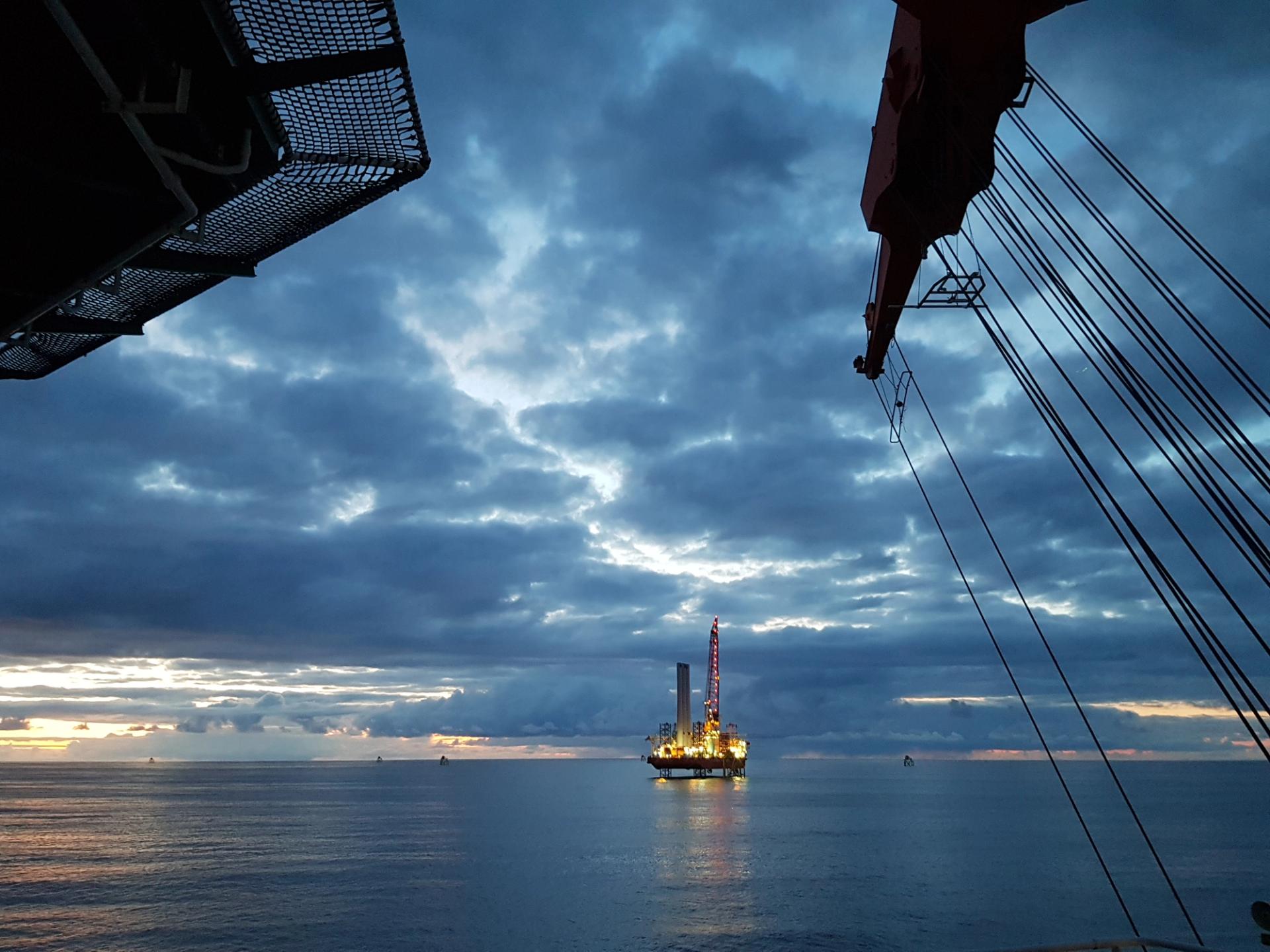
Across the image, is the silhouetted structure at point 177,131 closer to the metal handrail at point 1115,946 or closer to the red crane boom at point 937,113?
the red crane boom at point 937,113

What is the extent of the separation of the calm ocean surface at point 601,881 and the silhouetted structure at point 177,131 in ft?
152

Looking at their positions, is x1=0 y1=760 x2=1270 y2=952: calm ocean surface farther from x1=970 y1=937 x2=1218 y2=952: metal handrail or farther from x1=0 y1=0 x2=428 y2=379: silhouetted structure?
x1=0 y1=0 x2=428 y2=379: silhouetted structure

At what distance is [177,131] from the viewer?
19.0 ft

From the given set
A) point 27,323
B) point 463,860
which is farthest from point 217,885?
point 27,323

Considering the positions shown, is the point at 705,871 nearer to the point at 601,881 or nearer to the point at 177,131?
the point at 601,881

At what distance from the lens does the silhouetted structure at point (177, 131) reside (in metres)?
4.93

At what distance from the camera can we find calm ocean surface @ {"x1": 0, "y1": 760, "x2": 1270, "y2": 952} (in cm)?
4819

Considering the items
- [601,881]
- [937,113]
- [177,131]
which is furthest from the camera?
[601,881]

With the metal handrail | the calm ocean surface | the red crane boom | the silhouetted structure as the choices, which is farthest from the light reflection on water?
the silhouetted structure

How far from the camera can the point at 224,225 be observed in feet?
24.2

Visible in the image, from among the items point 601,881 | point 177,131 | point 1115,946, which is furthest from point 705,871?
point 177,131

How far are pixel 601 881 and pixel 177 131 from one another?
68881 mm

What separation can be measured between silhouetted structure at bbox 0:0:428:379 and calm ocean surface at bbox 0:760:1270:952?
4645cm

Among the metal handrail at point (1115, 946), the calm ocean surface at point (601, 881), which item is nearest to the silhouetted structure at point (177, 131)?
the metal handrail at point (1115, 946)
